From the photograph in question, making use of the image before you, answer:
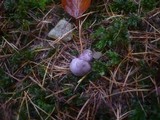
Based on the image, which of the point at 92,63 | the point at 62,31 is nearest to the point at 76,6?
the point at 62,31

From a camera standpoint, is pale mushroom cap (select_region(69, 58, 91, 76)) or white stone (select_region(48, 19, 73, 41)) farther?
white stone (select_region(48, 19, 73, 41))

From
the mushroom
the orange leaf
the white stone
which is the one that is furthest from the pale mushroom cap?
the orange leaf

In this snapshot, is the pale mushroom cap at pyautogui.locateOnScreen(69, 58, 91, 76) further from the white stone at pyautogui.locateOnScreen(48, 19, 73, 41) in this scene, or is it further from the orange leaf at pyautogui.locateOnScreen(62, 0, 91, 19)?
the orange leaf at pyautogui.locateOnScreen(62, 0, 91, 19)

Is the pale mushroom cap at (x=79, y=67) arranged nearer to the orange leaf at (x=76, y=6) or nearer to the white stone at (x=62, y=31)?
the white stone at (x=62, y=31)

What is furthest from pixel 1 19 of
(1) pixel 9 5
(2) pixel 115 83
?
(2) pixel 115 83

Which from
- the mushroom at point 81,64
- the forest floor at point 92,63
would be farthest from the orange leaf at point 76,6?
the mushroom at point 81,64

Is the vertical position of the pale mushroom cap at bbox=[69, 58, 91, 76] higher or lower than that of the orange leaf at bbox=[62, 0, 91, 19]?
lower

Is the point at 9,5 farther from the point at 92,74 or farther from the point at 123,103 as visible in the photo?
the point at 123,103
